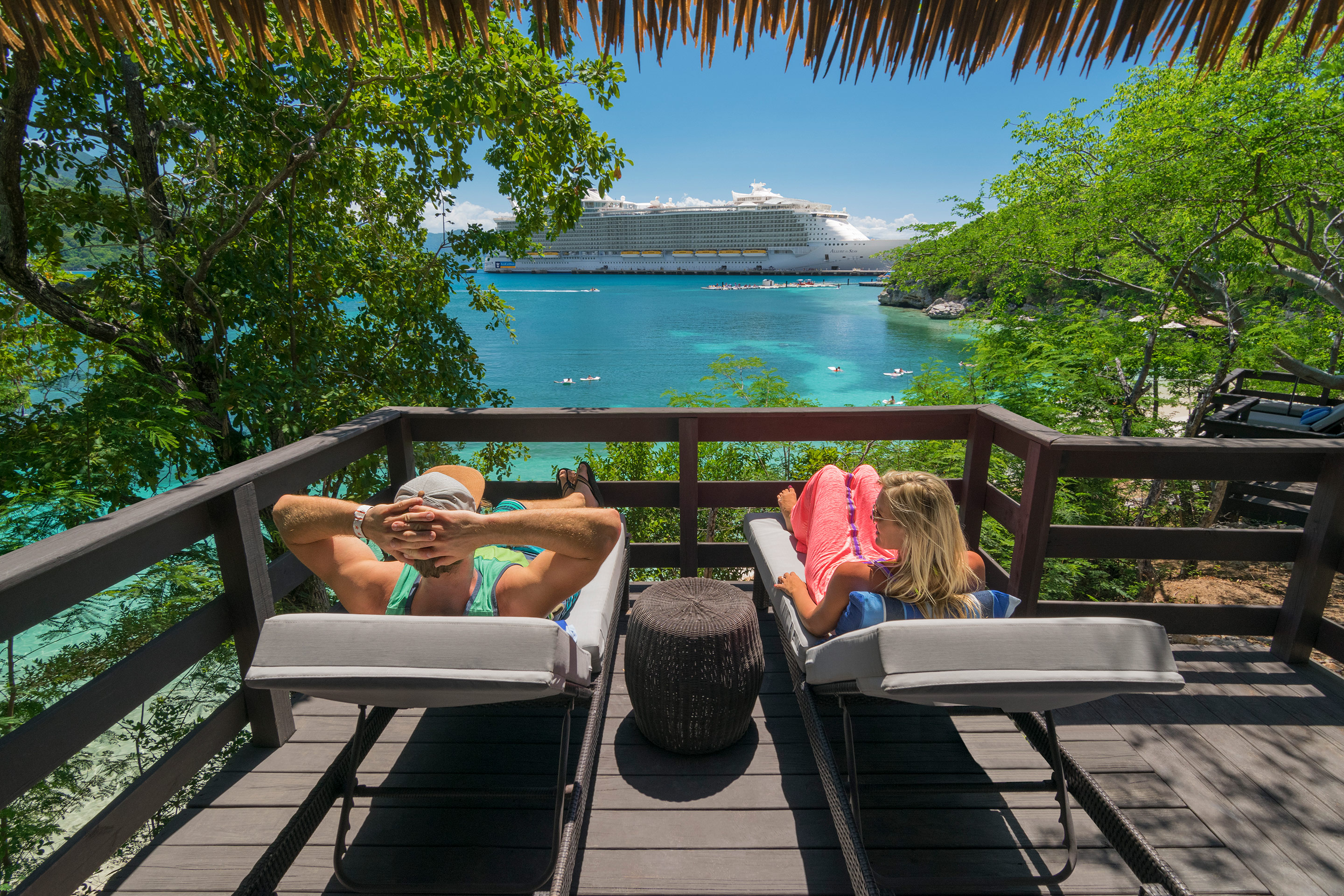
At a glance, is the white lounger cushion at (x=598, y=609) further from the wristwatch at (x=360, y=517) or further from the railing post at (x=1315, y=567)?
the railing post at (x=1315, y=567)

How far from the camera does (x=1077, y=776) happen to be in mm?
1494

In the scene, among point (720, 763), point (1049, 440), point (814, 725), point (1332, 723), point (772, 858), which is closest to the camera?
point (772, 858)

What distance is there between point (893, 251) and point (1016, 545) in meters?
8.64

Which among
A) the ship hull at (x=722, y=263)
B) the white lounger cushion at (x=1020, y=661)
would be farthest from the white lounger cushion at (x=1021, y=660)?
the ship hull at (x=722, y=263)

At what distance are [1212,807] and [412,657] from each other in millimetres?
2088

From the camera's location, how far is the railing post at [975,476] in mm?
2566

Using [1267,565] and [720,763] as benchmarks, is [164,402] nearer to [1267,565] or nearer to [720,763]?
[720,763]

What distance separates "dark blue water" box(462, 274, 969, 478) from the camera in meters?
23.6

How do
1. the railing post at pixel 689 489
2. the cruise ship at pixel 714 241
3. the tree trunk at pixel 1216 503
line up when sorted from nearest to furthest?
the railing post at pixel 689 489
the tree trunk at pixel 1216 503
the cruise ship at pixel 714 241

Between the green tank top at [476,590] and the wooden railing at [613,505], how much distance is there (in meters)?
0.48

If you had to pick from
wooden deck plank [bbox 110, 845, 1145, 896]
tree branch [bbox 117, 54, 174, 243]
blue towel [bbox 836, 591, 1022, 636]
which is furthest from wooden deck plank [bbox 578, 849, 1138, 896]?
tree branch [bbox 117, 54, 174, 243]

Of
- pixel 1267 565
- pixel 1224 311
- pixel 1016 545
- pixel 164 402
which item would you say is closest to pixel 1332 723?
pixel 1016 545

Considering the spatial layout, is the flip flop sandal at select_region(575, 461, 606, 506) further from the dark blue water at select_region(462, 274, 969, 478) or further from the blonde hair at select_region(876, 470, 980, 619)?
the dark blue water at select_region(462, 274, 969, 478)

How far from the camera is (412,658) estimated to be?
123 centimetres
